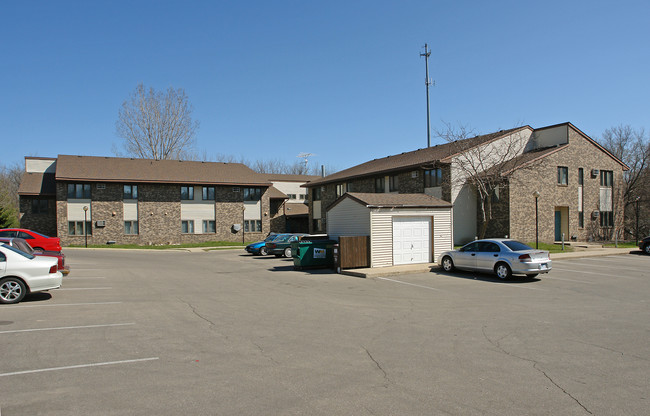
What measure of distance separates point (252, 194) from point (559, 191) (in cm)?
2788

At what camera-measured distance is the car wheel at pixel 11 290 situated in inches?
419

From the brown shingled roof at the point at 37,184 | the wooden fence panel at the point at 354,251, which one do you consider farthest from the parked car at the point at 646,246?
the brown shingled roof at the point at 37,184

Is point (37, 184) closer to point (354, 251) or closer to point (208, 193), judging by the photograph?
point (208, 193)

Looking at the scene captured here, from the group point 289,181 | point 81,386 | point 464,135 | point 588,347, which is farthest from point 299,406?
point 289,181

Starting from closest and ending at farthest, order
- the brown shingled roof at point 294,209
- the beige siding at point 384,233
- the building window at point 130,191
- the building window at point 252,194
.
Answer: the beige siding at point 384,233 < the building window at point 130,191 < the building window at point 252,194 < the brown shingled roof at point 294,209

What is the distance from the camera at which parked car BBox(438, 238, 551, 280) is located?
609 inches

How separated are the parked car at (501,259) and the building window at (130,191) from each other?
31780mm

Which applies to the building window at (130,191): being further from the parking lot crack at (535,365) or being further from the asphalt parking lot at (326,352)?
the parking lot crack at (535,365)

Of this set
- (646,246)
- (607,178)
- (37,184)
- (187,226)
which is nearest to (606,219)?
(607,178)

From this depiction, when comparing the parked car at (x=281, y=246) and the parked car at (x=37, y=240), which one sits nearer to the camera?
the parked car at (x=37, y=240)

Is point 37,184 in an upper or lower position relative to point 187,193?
upper

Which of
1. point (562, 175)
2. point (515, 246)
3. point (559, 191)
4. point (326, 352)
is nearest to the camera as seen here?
point (326, 352)

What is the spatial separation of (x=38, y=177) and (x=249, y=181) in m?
20.3

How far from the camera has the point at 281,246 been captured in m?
26.2
